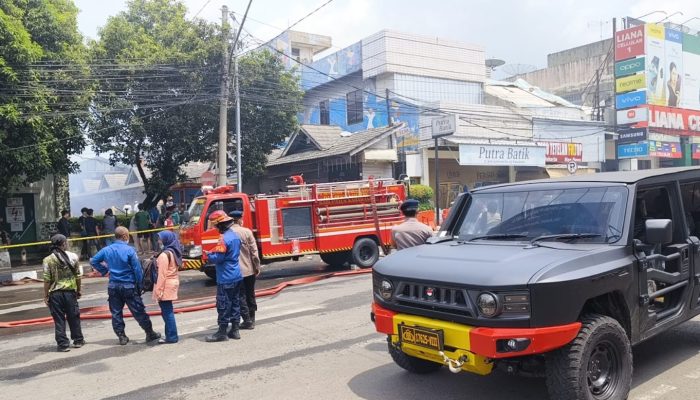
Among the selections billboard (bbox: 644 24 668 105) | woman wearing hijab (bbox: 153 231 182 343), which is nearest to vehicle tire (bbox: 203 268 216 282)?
woman wearing hijab (bbox: 153 231 182 343)

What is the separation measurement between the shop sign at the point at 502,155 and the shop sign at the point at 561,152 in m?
1.13

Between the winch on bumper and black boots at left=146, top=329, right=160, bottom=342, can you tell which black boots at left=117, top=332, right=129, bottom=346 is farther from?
the winch on bumper

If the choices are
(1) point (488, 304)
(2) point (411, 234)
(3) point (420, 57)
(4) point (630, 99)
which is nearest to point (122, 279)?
(2) point (411, 234)

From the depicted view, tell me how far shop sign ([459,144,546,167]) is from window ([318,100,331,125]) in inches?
513

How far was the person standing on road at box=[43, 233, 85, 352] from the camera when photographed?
7.11 meters

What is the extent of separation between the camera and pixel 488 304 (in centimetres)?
383

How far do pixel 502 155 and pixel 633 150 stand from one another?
39.5 ft

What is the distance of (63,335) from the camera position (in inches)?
277

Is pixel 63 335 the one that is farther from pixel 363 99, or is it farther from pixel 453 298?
pixel 363 99

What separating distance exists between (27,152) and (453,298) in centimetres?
1580

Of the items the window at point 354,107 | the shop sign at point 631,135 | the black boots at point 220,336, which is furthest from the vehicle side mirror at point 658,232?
the shop sign at point 631,135

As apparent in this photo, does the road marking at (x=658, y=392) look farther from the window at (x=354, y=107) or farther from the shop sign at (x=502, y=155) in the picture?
the window at (x=354, y=107)

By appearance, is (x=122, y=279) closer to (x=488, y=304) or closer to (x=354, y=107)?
(x=488, y=304)

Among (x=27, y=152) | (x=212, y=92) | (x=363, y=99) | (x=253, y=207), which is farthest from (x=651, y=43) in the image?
(x=27, y=152)
